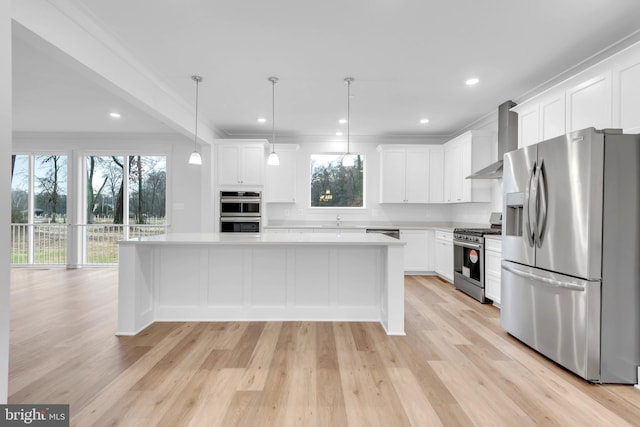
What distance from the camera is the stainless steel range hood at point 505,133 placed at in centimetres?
430

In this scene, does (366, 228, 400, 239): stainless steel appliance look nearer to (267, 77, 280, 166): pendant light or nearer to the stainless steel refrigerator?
(267, 77, 280, 166): pendant light

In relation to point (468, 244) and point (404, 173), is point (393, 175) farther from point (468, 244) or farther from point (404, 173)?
point (468, 244)

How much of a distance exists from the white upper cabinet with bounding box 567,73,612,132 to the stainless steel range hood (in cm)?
130

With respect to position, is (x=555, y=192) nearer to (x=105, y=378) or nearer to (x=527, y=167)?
(x=527, y=167)

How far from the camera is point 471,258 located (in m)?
4.54

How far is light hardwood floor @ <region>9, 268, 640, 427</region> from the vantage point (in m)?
1.91

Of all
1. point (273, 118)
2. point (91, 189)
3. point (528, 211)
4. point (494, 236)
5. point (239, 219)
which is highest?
point (273, 118)

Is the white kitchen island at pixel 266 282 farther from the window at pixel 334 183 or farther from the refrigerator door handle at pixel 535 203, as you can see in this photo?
the window at pixel 334 183

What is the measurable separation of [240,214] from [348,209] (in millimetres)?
2052

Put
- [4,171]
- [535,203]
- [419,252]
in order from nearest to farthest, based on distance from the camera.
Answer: [4,171] < [535,203] < [419,252]

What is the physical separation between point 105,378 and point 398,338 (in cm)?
229

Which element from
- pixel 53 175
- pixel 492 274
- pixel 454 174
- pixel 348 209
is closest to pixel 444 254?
pixel 454 174

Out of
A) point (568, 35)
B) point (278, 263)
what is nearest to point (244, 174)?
point (278, 263)

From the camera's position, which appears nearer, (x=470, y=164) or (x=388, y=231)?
(x=470, y=164)
